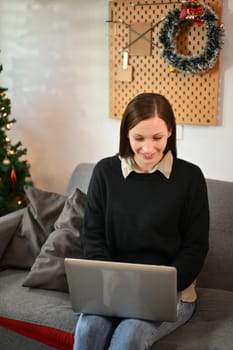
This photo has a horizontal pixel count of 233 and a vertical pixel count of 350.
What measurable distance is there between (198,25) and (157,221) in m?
1.14

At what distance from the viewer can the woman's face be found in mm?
1841

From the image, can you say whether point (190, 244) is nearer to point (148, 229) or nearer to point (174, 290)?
point (148, 229)

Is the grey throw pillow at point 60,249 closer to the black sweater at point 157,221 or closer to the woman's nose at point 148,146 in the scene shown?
the black sweater at point 157,221

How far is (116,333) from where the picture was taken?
1748mm

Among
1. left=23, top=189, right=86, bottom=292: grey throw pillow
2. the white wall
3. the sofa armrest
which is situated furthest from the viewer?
the white wall

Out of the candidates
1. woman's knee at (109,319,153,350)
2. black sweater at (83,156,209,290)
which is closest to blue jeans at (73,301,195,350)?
woman's knee at (109,319,153,350)

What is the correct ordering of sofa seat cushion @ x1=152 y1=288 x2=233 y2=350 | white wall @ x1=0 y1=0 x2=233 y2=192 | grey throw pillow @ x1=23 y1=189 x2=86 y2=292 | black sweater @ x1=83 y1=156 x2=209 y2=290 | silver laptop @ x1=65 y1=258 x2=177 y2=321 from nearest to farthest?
silver laptop @ x1=65 y1=258 x2=177 y2=321
sofa seat cushion @ x1=152 y1=288 x2=233 y2=350
black sweater @ x1=83 y1=156 x2=209 y2=290
grey throw pillow @ x1=23 y1=189 x2=86 y2=292
white wall @ x1=0 y1=0 x2=233 y2=192

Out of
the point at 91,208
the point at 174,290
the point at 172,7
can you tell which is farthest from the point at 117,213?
the point at 172,7

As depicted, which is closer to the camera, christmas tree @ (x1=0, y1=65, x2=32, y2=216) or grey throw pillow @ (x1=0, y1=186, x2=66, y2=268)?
grey throw pillow @ (x1=0, y1=186, x2=66, y2=268)

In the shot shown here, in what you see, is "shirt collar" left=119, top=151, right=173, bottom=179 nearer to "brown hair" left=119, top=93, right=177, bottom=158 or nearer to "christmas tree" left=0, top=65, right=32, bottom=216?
"brown hair" left=119, top=93, right=177, bottom=158

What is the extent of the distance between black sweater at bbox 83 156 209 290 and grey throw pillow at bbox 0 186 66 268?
1.68 feet

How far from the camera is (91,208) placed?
2.04 metres

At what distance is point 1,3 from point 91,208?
1739 mm

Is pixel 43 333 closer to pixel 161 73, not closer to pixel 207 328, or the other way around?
pixel 207 328
